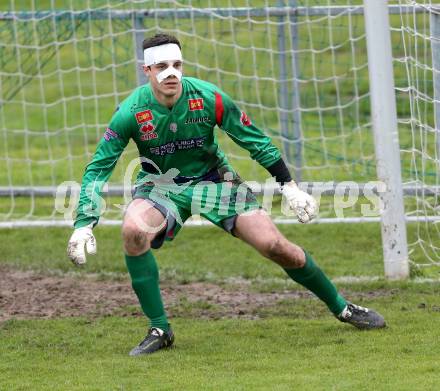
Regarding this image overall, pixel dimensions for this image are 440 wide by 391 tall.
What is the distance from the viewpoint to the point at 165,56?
264 inches

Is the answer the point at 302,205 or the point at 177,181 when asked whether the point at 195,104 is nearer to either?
the point at 177,181

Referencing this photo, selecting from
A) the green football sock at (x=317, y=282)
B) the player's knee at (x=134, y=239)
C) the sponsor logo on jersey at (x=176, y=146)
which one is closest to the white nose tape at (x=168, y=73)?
the sponsor logo on jersey at (x=176, y=146)

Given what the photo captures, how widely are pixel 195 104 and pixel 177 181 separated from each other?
49 centimetres

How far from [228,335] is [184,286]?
1568 mm

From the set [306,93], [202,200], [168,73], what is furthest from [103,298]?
[306,93]

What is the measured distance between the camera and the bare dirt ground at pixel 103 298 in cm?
791

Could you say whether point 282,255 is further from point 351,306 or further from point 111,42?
point 111,42

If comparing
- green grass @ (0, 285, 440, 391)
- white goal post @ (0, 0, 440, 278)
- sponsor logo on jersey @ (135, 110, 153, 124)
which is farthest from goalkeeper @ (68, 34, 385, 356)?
white goal post @ (0, 0, 440, 278)

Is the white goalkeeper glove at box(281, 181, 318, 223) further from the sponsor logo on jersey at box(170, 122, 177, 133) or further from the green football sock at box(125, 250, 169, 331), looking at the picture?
the green football sock at box(125, 250, 169, 331)

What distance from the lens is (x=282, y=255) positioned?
679 cm

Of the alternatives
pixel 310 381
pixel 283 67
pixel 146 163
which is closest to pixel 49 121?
pixel 283 67

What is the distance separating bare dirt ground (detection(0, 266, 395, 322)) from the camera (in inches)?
310

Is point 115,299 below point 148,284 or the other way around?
below

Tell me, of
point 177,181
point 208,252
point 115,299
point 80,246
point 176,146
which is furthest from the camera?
point 208,252
